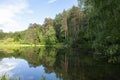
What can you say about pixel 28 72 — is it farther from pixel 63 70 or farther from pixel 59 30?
pixel 59 30

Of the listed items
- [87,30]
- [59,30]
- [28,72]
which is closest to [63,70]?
[28,72]

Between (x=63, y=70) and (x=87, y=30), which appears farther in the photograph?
(x=63, y=70)

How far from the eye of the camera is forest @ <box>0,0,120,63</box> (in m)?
10.5

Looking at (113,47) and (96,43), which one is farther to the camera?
(96,43)

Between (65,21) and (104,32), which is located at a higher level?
(65,21)

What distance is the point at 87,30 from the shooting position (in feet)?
51.8

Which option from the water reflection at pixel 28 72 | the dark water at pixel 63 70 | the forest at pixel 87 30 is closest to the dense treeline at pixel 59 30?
the forest at pixel 87 30

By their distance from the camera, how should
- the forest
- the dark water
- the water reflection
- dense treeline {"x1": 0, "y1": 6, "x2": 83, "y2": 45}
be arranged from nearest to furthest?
1. the forest
2. the dark water
3. the water reflection
4. dense treeline {"x1": 0, "y1": 6, "x2": 83, "y2": 45}

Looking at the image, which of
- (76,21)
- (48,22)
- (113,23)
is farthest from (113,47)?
(48,22)

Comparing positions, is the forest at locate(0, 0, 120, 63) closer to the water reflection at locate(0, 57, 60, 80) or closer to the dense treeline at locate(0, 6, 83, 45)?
the dense treeline at locate(0, 6, 83, 45)

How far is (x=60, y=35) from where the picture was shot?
260 ft

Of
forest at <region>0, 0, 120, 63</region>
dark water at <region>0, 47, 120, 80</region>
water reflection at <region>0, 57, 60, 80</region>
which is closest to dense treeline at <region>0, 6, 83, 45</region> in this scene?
forest at <region>0, 0, 120, 63</region>

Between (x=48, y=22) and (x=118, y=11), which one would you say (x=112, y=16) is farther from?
(x=48, y=22)

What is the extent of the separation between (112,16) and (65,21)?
61.9m
